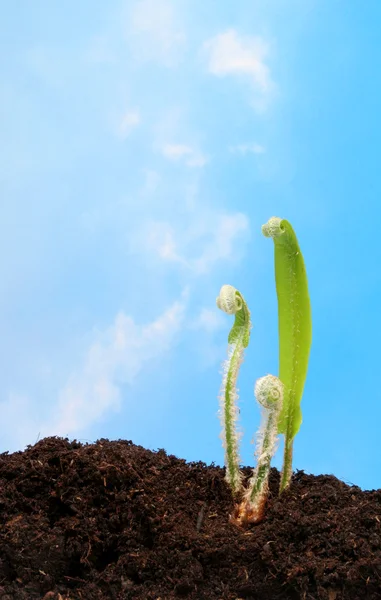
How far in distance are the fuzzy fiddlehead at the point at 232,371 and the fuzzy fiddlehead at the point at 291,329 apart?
0.15 m

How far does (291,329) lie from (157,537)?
88 cm

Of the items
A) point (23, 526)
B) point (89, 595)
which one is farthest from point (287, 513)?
point (23, 526)

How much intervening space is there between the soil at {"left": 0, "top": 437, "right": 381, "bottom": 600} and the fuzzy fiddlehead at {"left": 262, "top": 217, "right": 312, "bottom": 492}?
10.7 inches

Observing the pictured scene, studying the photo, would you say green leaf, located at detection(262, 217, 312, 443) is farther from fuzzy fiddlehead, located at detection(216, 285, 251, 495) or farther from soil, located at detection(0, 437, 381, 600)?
soil, located at detection(0, 437, 381, 600)

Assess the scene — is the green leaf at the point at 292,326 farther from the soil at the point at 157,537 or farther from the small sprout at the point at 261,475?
the soil at the point at 157,537

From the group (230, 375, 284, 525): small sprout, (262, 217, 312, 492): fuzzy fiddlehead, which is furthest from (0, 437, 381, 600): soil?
(262, 217, 312, 492): fuzzy fiddlehead

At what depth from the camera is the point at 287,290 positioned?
262cm

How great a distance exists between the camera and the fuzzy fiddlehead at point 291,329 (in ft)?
8.48

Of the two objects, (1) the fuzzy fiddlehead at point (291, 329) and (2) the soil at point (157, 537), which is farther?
(1) the fuzzy fiddlehead at point (291, 329)

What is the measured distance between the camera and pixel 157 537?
2307 millimetres

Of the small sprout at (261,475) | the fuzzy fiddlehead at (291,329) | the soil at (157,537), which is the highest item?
the fuzzy fiddlehead at (291,329)

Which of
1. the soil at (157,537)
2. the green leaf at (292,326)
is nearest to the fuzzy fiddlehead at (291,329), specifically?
the green leaf at (292,326)

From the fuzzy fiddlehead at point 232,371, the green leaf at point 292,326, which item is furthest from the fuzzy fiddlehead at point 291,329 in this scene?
the fuzzy fiddlehead at point 232,371

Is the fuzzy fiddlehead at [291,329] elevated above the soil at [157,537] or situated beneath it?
elevated above
